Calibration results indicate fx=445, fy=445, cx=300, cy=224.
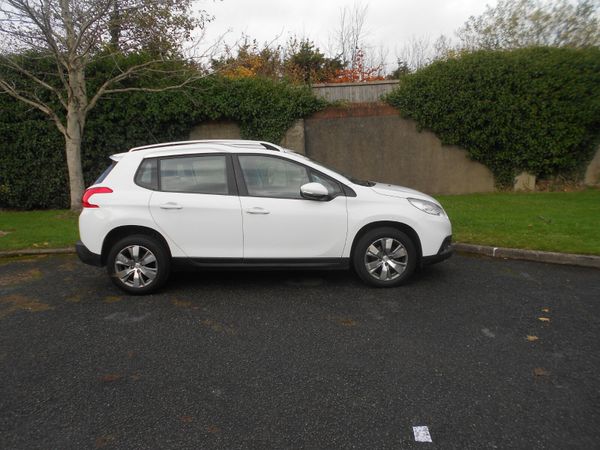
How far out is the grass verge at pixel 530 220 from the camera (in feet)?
21.5

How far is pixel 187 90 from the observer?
1065 centimetres

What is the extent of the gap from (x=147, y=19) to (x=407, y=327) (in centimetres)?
846

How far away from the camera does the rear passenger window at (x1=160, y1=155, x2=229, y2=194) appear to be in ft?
16.6

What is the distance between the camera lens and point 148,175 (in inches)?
201

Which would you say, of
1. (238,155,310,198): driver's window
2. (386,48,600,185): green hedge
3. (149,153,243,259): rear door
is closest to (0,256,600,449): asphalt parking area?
(149,153,243,259): rear door

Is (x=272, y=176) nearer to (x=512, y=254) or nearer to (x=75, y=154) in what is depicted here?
(x=512, y=254)

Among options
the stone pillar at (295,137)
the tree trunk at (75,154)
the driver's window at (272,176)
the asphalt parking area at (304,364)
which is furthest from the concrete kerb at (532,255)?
the tree trunk at (75,154)

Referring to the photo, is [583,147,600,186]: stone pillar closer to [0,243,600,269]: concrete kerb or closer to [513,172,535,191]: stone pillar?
[513,172,535,191]: stone pillar

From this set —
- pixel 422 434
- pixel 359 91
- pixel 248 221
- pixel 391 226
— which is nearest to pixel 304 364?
pixel 422 434

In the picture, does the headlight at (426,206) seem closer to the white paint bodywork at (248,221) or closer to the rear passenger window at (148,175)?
the white paint bodywork at (248,221)

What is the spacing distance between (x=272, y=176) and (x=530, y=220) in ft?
17.7

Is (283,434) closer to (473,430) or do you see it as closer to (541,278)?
(473,430)

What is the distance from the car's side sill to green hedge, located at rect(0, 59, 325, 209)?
657 centimetres

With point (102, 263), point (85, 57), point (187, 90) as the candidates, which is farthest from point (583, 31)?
point (102, 263)
